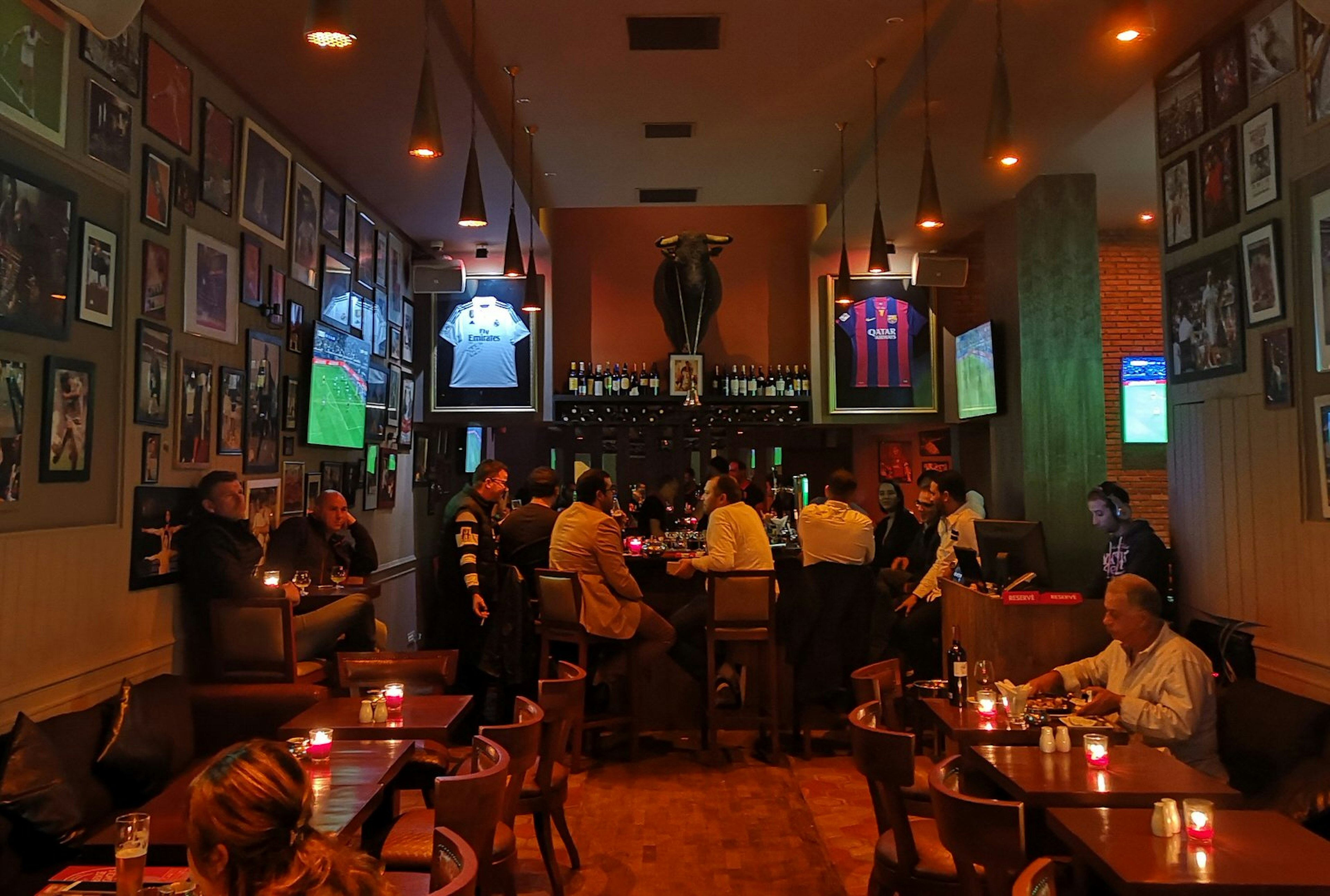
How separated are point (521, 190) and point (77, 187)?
419cm

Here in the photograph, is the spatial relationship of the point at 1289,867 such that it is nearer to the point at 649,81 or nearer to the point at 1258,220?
the point at 1258,220

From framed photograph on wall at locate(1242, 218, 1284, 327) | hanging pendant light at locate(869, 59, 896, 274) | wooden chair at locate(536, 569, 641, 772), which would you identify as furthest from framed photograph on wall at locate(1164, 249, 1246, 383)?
wooden chair at locate(536, 569, 641, 772)

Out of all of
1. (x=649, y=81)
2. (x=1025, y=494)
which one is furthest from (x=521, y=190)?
(x=1025, y=494)

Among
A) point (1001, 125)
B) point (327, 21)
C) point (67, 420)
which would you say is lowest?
point (67, 420)

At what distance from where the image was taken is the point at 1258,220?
4.83 meters

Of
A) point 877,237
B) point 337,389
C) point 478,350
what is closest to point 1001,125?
point 877,237

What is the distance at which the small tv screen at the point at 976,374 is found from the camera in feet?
26.1

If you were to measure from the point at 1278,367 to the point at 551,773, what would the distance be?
388cm

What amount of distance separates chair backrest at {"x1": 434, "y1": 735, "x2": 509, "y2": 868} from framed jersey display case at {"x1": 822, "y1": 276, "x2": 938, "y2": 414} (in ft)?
25.6

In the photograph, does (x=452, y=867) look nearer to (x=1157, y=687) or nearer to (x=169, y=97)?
(x=1157, y=687)

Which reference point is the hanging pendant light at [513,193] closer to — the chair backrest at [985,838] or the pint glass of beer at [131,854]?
the pint glass of beer at [131,854]

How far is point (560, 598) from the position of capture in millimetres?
6020

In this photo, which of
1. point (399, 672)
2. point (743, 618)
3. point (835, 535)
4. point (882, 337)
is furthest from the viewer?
point (882, 337)

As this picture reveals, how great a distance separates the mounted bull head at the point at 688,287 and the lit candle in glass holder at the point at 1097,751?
7.50 metres
